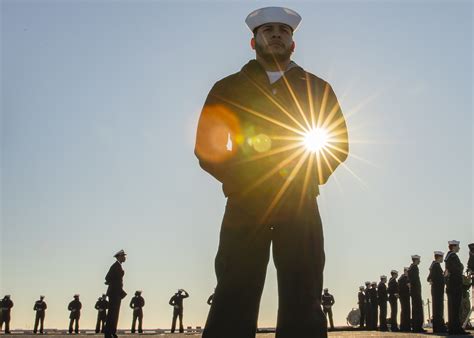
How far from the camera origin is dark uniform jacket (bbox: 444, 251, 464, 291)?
17.1 metres

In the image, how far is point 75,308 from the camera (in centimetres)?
4097

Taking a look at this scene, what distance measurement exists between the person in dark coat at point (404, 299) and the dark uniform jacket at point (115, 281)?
34.6 ft

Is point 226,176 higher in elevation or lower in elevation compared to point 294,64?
lower

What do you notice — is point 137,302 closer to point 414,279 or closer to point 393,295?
point 393,295

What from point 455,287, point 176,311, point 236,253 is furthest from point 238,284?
point 176,311

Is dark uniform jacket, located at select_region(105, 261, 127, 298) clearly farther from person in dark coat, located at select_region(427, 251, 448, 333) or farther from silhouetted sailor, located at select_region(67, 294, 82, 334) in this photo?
silhouetted sailor, located at select_region(67, 294, 82, 334)

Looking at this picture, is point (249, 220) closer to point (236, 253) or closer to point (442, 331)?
point (236, 253)

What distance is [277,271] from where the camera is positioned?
452cm

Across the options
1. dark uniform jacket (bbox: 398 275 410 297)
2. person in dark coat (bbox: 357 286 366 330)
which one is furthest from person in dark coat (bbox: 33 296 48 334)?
dark uniform jacket (bbox: 398 275 410 297)

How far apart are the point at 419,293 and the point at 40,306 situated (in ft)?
85.8

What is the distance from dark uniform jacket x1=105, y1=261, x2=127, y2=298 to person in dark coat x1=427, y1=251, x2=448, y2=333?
8.04 meters

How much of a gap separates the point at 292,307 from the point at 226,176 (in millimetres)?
902

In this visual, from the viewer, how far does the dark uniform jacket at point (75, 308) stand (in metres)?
40.9

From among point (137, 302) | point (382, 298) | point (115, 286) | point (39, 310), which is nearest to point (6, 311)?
point (39, 310)
